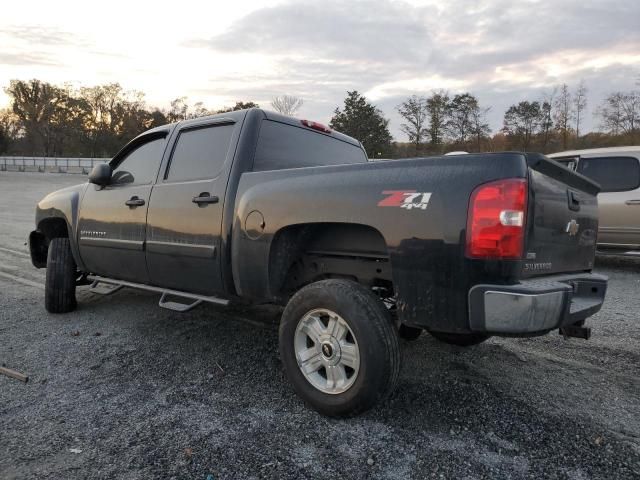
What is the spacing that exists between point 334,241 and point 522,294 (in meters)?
1.26

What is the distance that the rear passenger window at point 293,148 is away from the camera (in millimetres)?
3635

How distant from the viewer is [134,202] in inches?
164

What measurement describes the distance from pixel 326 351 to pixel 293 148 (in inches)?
69.8

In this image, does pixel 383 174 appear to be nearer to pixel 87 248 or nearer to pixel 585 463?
pixel 585 463

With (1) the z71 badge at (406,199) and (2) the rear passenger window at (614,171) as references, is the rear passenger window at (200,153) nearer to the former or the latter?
(1) the z71 badge at (406,199)

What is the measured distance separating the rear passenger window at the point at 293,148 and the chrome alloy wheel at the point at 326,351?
4.21 feet

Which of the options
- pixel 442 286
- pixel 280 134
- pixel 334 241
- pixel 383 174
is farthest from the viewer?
pixel 280 134

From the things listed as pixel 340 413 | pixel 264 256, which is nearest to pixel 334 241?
pixel 264 256

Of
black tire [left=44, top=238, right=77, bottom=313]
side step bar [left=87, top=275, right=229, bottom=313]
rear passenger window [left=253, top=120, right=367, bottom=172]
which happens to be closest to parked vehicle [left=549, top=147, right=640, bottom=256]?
rear passenger window [left=253, top=120, right=367, bottom=172]

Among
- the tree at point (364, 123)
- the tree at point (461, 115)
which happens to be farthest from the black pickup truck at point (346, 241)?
the tree at point (461, 115)

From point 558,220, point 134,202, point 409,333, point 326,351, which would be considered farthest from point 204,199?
point 558,220

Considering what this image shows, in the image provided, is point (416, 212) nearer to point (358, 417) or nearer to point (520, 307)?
point (520, 307)

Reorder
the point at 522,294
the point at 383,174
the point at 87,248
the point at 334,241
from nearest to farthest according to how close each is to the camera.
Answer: the point at 522,294, the point at 383,174, the point at 334,241, the point at 87,248

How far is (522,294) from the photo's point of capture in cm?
227
